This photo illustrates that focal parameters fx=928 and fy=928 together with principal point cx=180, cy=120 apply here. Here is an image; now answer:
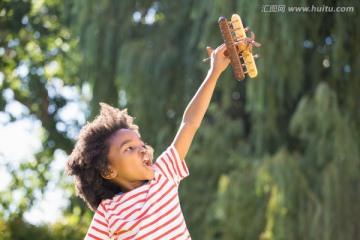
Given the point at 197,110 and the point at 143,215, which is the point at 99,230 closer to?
the point at 143,215

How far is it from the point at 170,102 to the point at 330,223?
6.84 feet

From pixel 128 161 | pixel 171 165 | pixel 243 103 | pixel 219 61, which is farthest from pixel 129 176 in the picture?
pixel 243 103

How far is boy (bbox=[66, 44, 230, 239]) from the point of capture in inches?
112

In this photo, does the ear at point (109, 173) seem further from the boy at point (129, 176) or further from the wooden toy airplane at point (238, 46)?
the wooden toy airplane at point (238, 46)

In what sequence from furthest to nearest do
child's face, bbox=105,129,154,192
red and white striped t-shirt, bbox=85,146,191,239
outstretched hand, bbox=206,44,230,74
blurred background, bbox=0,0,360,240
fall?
blurred background, bbox=0,0,360,240 → outstretched hand, bbox=206,44,230,74 → child's face, bbox=105,129,154,192 → red and white striped t-shirt, bbox=85,146,191,239

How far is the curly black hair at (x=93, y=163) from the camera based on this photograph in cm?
301

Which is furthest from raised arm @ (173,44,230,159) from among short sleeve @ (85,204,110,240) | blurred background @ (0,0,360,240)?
blurred background @ (0,0,360,240)

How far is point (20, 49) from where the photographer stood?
10.2 metres

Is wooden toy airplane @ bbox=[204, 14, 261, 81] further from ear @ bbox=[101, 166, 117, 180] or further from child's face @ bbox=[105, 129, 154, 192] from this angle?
ear @ bbox=[101, 166, 117, 180]

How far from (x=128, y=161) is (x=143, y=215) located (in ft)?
0.65

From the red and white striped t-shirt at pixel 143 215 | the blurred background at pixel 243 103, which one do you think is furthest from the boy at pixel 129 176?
the blurred background at pixel 243 103

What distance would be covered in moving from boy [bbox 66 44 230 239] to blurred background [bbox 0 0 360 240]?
317 centimetres

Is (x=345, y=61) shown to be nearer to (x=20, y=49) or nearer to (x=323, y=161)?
(x=323, y=161)

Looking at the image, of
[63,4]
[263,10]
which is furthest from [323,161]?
[63,4]
